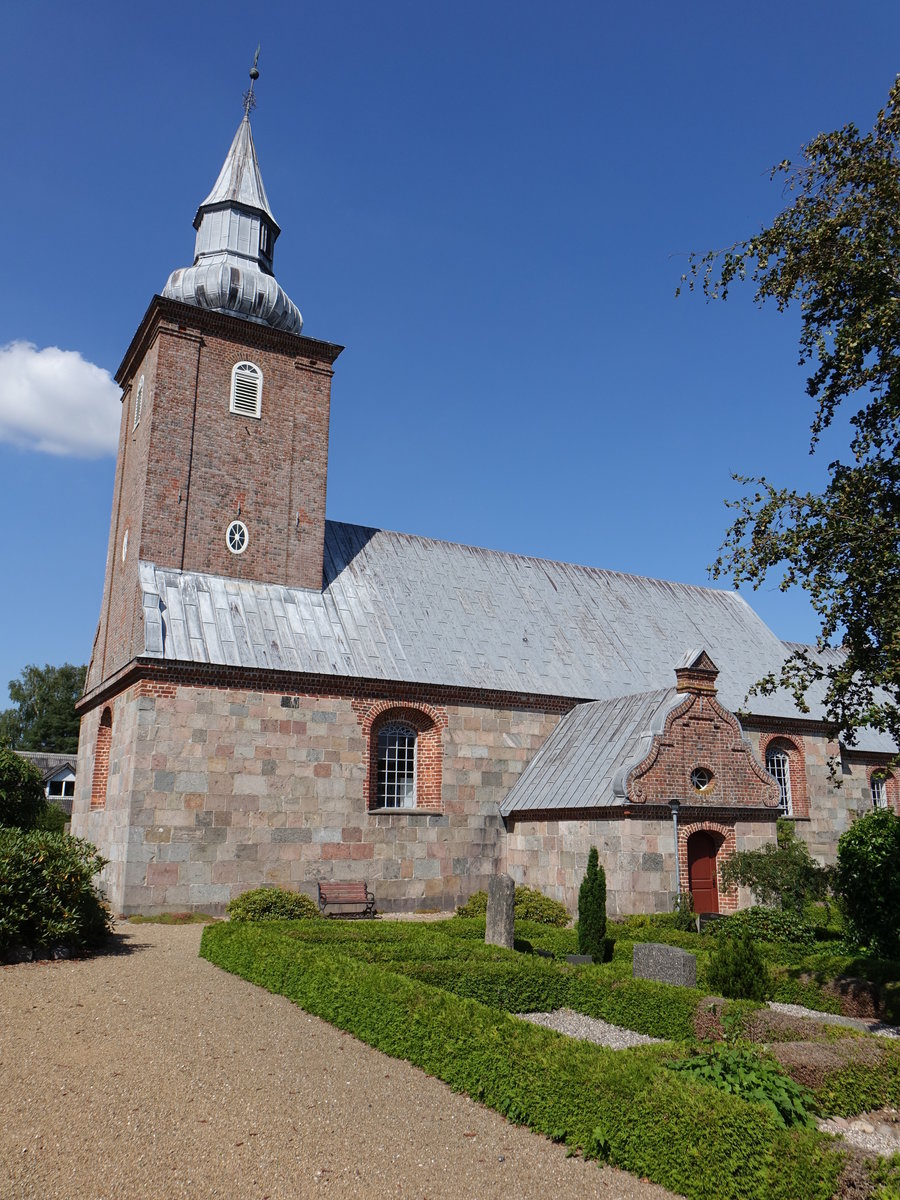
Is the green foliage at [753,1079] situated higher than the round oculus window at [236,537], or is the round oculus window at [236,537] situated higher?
the round oculus window at [236,537]

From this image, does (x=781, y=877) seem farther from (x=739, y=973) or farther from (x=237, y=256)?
(x=237, y=256)

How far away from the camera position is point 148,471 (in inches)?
798

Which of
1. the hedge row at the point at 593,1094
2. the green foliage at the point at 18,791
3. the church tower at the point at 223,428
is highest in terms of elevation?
the church tower at the point at 223,428

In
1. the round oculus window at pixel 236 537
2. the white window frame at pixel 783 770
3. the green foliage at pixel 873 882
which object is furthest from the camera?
the white window frame at pixel 783 770

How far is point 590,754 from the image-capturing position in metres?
19.7

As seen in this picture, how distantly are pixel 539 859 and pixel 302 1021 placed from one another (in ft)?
34.5

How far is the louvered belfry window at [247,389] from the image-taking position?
2170cm

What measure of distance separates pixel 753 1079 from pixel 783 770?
66.3 feet

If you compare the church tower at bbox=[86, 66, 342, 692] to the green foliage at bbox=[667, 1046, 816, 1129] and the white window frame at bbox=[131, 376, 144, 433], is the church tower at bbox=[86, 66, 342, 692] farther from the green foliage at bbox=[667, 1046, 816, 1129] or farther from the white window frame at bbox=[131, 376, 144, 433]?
the green foliage at bbox=[667, 1046, 816, 1129]

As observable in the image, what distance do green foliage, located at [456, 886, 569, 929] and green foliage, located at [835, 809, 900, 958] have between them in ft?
17.8

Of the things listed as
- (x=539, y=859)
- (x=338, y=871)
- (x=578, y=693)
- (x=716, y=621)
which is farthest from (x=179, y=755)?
(x=716, y=621)

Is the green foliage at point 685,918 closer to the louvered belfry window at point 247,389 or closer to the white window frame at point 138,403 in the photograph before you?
the louvered belfry window at point 247,389

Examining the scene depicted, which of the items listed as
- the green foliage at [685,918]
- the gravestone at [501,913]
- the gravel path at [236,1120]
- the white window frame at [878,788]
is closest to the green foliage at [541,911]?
the green foliage at [685,918]

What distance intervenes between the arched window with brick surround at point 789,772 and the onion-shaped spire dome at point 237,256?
17.4m
